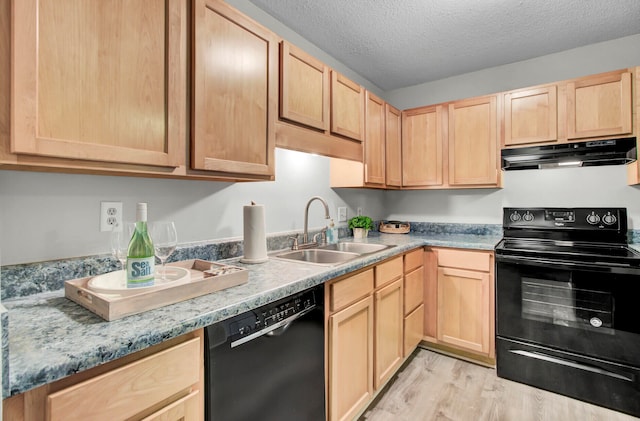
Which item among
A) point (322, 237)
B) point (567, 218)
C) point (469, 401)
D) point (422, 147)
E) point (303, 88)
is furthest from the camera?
point (422, 147)

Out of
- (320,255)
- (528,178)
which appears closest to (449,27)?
(528,178)

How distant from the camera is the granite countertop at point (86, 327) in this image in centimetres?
64

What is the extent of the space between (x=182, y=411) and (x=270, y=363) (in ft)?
1.17

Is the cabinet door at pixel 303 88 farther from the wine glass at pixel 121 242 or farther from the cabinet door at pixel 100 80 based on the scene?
the wine glass at pixel 121 242

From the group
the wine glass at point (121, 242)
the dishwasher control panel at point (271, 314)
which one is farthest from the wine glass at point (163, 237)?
the dishwasher control panel at point (271, 314)

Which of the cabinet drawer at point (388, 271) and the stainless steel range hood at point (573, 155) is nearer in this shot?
the cabinet drawer at point (388, 271)

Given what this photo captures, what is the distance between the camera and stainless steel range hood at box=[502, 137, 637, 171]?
83.3 inches

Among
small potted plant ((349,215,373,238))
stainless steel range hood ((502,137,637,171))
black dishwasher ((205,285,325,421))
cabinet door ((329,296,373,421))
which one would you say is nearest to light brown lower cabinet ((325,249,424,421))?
cabinet door ((329,296,373,421))

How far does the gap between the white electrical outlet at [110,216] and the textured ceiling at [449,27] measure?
4.90 ft

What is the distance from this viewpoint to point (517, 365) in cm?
213

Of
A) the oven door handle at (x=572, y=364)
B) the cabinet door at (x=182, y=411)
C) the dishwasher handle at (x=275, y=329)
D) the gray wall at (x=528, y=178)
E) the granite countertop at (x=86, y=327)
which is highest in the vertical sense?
the gray wall at (x=528, y=178)

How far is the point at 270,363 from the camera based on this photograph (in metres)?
1.18

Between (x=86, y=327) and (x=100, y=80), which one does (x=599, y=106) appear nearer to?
(x=100, y=80)

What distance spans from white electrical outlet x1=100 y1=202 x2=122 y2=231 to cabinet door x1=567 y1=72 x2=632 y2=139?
286 cm
